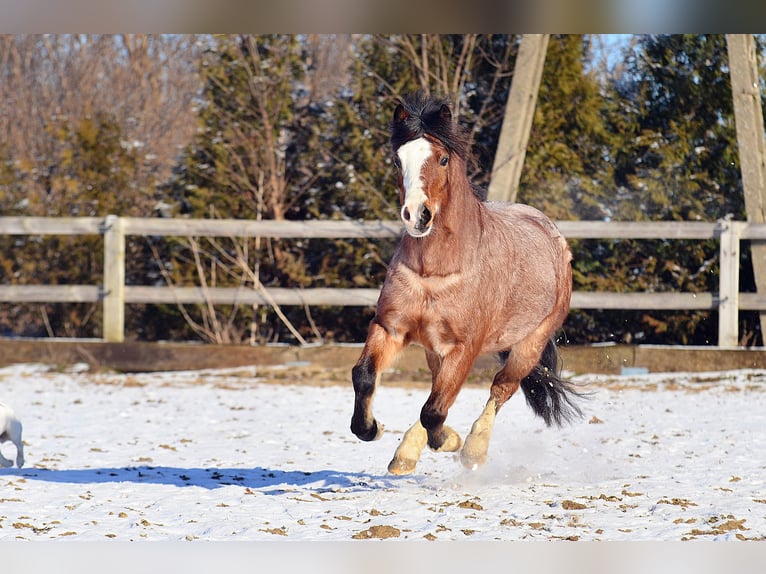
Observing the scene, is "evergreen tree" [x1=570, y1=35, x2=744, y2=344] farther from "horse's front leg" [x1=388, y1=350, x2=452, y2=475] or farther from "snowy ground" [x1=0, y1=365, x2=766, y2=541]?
"horse's front leg" [x1=388, y1=350, x2=452, y2=475]

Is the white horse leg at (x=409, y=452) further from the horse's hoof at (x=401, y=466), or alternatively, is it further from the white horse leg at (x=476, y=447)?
the white horse leg at (x=476, y=447)

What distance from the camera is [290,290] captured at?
8781 millimetres

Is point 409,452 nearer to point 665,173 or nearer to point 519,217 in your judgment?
point 519,217

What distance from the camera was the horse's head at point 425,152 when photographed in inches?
144

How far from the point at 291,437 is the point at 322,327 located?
3.18 meters

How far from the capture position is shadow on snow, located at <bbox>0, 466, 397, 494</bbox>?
4.68 m

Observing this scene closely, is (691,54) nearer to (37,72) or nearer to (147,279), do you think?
(147,279)

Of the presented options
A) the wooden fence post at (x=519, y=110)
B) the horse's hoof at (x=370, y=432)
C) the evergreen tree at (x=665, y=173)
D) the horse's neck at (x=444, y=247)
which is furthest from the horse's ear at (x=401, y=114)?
the evergreen tree at (x=665, y=173)

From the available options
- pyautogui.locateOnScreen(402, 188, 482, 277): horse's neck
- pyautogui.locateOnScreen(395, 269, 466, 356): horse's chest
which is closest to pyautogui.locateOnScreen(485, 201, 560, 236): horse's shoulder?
pyautogui.locateOnScreen(402, 188, 482, 277): horse's neck

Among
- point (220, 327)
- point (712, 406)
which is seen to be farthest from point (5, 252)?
point (712, 406)

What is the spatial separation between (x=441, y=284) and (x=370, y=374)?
1.47 ft

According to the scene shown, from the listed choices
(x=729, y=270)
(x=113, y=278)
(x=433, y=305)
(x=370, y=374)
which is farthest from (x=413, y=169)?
(x=113, y=278)

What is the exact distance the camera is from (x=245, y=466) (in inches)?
205

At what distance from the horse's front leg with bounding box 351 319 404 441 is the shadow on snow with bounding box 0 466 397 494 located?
735mm
